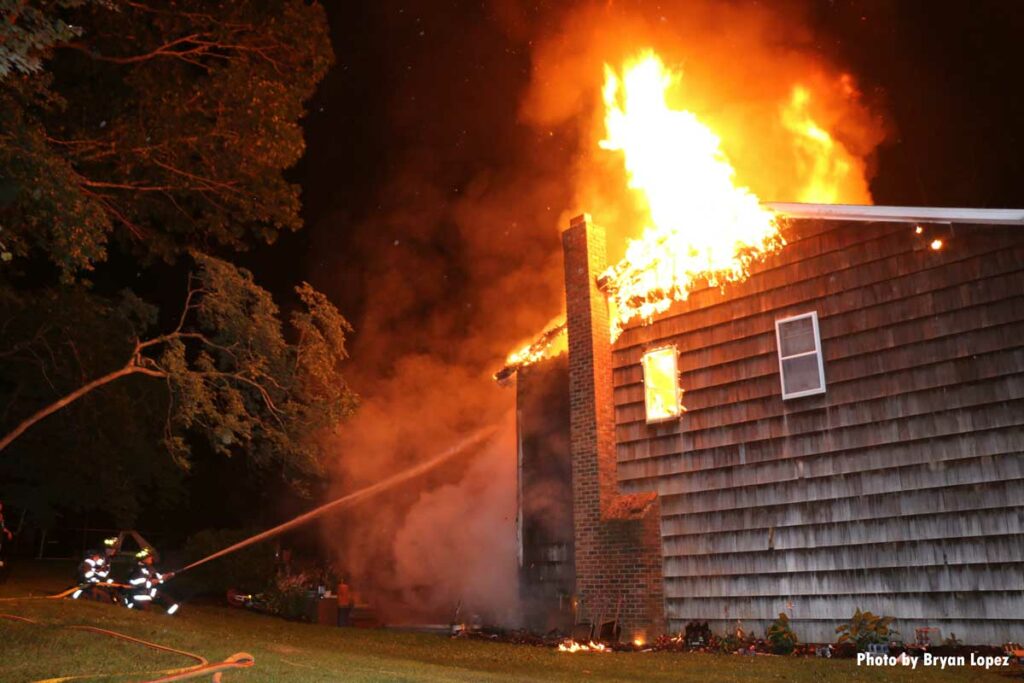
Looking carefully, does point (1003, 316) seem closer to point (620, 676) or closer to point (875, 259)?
point (875, 259)

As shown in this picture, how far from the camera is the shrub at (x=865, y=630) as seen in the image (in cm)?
863

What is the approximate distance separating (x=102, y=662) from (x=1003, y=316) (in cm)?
989

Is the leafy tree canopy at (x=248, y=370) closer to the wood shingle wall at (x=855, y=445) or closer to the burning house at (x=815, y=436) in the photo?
the burning house at (x=815, y=436)

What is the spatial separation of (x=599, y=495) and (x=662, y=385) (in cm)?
197

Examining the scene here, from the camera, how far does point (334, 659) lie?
8.23 metres

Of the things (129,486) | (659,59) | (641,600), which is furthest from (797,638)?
(129,486)

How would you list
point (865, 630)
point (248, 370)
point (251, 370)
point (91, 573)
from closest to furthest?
1. point (865, 630)
2. point (91, 573)
3. point (251, 370)
4. point (248, 370)

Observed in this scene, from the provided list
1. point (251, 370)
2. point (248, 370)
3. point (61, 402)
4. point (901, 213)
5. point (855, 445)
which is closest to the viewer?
point (901, 213)

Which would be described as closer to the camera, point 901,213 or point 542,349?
point 901,213

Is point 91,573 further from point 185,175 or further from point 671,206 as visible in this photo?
point 671,206

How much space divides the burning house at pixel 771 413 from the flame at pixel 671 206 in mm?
34

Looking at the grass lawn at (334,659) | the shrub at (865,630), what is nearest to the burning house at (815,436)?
the shrub at (865,630)

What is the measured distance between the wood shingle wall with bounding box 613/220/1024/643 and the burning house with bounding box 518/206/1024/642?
0.02 m

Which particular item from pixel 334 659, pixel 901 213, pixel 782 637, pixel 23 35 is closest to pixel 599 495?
pixel 782 637
